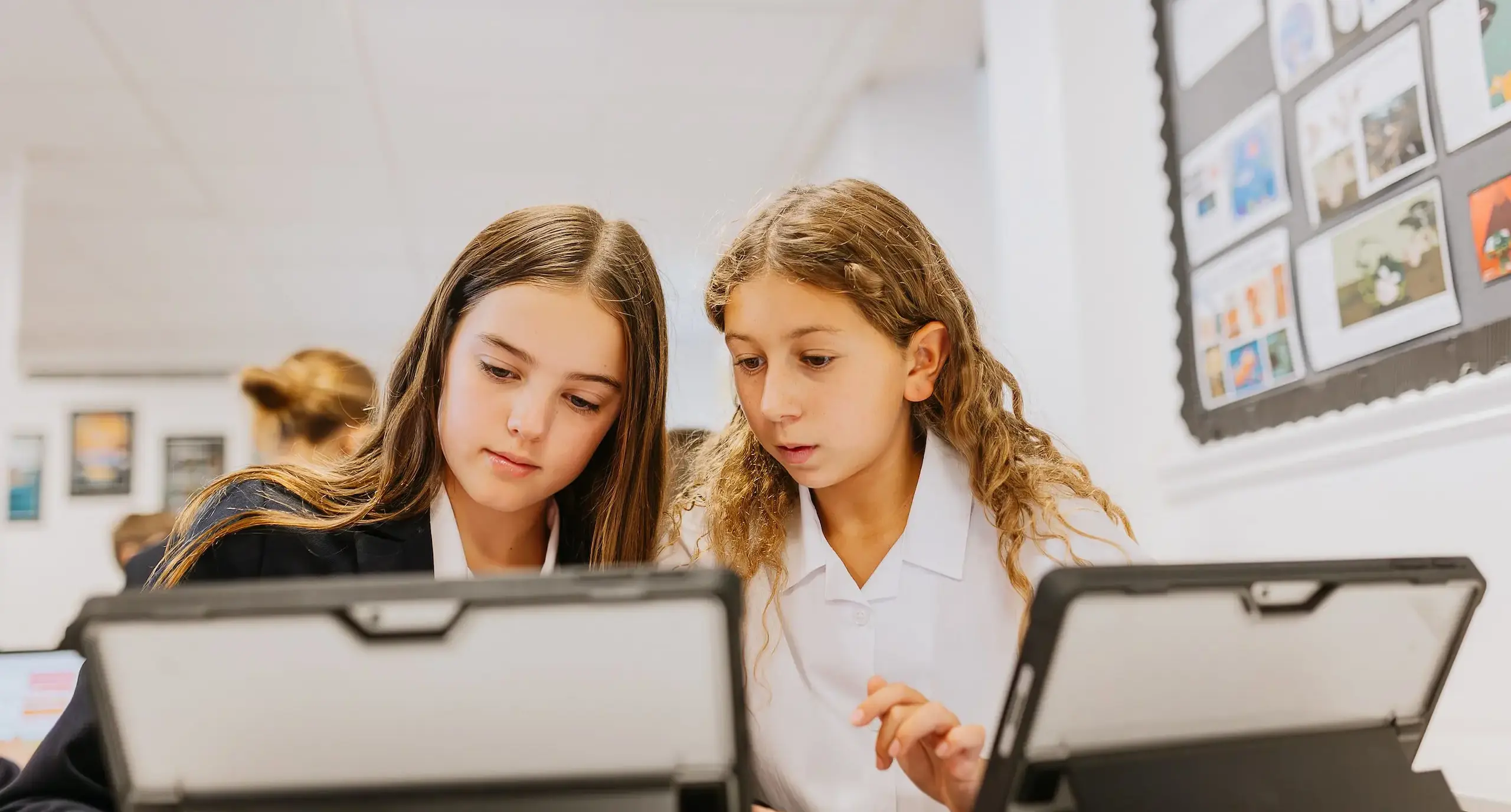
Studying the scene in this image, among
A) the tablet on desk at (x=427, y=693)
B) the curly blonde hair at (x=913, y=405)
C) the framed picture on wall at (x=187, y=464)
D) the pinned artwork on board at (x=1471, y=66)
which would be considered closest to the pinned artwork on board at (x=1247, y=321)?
the pinned artwork on board at (x=1471, y=66)

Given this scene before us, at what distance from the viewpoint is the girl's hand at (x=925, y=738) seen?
2.23 feet

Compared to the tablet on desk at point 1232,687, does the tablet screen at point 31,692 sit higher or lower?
lower

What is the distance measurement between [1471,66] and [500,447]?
3.54 feet

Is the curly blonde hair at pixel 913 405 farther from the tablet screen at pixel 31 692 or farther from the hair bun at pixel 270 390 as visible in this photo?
the hair bun at pixel 270 390

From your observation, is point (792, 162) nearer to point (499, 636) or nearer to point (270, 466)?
point (270, 466)

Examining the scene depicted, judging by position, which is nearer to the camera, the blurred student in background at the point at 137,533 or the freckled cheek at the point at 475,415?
the freckled cheek at the point at 475,415

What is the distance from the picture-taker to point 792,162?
3.62 meters

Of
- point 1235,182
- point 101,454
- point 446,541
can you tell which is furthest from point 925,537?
point 101,454

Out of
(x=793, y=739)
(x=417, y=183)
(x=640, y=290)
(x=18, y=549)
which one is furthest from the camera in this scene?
(x=18, y=549)

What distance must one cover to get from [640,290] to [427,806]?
0.72m

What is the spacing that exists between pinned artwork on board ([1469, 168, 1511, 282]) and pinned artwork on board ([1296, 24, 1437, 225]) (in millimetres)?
95

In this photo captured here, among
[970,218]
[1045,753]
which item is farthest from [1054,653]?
[970,218]

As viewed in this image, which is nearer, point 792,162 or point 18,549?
point 792,162

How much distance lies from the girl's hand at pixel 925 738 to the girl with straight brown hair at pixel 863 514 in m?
0.22
